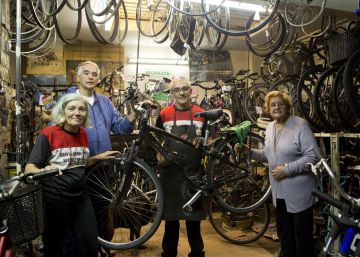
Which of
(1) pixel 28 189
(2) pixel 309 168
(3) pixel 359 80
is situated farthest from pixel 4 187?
(3) pixel 359 80

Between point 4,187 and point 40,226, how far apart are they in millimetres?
413

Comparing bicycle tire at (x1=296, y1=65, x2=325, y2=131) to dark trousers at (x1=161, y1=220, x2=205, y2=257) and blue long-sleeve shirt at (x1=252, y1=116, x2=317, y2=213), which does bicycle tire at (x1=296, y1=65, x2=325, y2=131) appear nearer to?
blue long-sleeve shirt at (x1=252, y1=116, x2=317, y2=213)

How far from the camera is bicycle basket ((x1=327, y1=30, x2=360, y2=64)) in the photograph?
3.87m

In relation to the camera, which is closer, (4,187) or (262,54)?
(4,187)

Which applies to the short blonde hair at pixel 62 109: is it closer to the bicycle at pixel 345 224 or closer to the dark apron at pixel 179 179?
the dark apron at pixel 179 179

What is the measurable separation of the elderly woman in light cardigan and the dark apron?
0.73 meters

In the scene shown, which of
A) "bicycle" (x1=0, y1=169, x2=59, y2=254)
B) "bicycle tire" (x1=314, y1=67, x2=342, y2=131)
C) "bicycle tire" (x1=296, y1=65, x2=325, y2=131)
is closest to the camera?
"bicycle" (x1=0, y1=169, x2=59, y2=254)

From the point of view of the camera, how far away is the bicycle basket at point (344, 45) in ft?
12.7

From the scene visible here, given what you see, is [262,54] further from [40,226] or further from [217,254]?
[40,226]

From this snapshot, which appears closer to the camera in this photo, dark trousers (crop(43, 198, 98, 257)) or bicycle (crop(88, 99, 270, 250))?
dark trousers (crop(43, 198, 98, 257))

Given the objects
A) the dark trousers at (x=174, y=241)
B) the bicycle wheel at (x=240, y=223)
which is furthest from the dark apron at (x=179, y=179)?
the bicycle wheel at (x=240, y=223)

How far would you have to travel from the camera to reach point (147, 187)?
11.3 feet

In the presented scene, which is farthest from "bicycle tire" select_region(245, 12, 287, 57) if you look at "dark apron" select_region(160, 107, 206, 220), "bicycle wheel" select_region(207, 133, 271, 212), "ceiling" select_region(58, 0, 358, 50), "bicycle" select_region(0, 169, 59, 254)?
"bicycle" select_region(0, 169, 59, 254)

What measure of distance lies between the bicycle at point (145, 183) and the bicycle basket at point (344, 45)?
1563 millimetres
